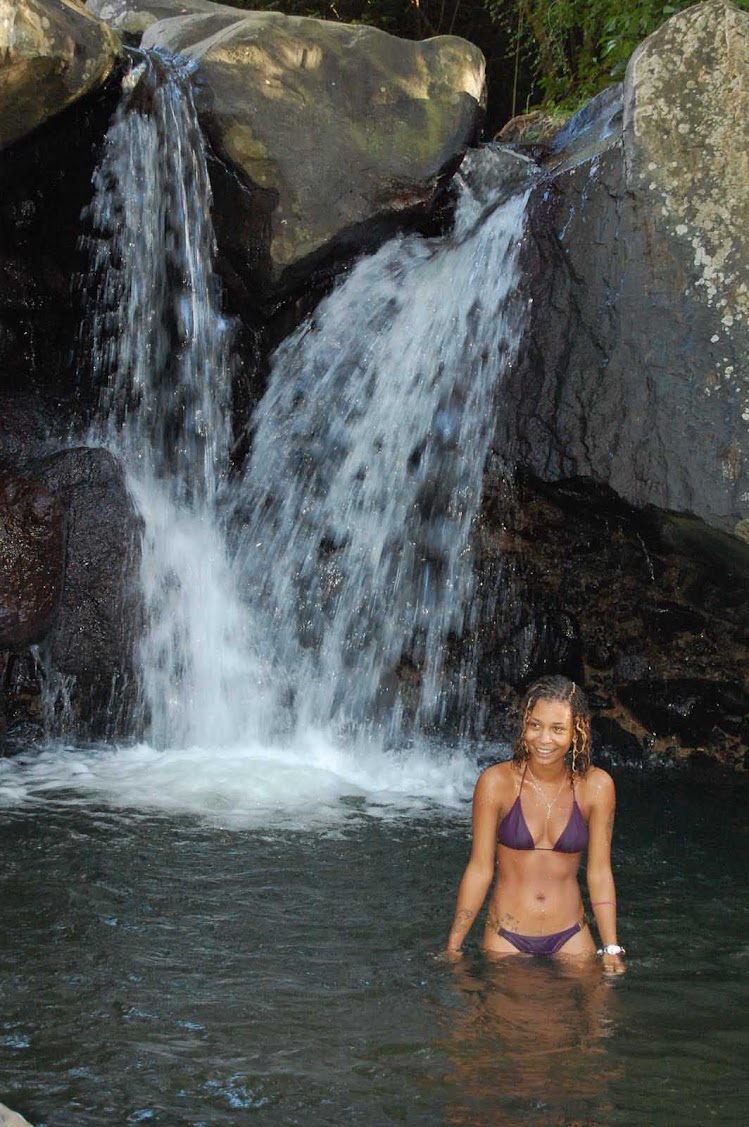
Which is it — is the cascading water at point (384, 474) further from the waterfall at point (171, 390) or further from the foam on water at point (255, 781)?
the foam on water at point (255, 781)

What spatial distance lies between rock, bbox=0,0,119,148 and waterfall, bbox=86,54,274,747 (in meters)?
0.65

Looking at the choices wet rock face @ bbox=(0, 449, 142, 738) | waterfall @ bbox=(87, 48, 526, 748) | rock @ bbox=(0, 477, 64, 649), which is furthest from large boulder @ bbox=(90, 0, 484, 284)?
rock @ bbox=(0, 477, 64, 649)

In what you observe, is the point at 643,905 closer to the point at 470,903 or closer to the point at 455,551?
the point at 470,903

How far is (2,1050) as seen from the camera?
12.2 feet

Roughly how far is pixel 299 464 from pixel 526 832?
471 cm

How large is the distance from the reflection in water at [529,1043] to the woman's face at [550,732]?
70 cm

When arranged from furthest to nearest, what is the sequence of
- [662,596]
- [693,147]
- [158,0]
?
[158,0]
[662,596]
[693,147]

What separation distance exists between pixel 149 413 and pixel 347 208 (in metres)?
1.89

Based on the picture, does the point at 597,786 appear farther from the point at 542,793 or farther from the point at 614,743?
the point at 614,743

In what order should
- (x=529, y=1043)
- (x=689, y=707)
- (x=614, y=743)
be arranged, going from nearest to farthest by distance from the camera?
1. (x=529, y=1043)
2. (x=689, y=707)
3. (x=614, y=743)

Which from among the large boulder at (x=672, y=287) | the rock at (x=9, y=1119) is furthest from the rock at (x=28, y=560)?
the rock at (x=9, y=1119)

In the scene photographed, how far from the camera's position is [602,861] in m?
4.30

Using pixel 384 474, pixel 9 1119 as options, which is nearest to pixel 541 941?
pixel 9 1119

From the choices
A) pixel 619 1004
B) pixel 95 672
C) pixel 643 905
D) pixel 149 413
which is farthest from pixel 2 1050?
pixel 149 413
